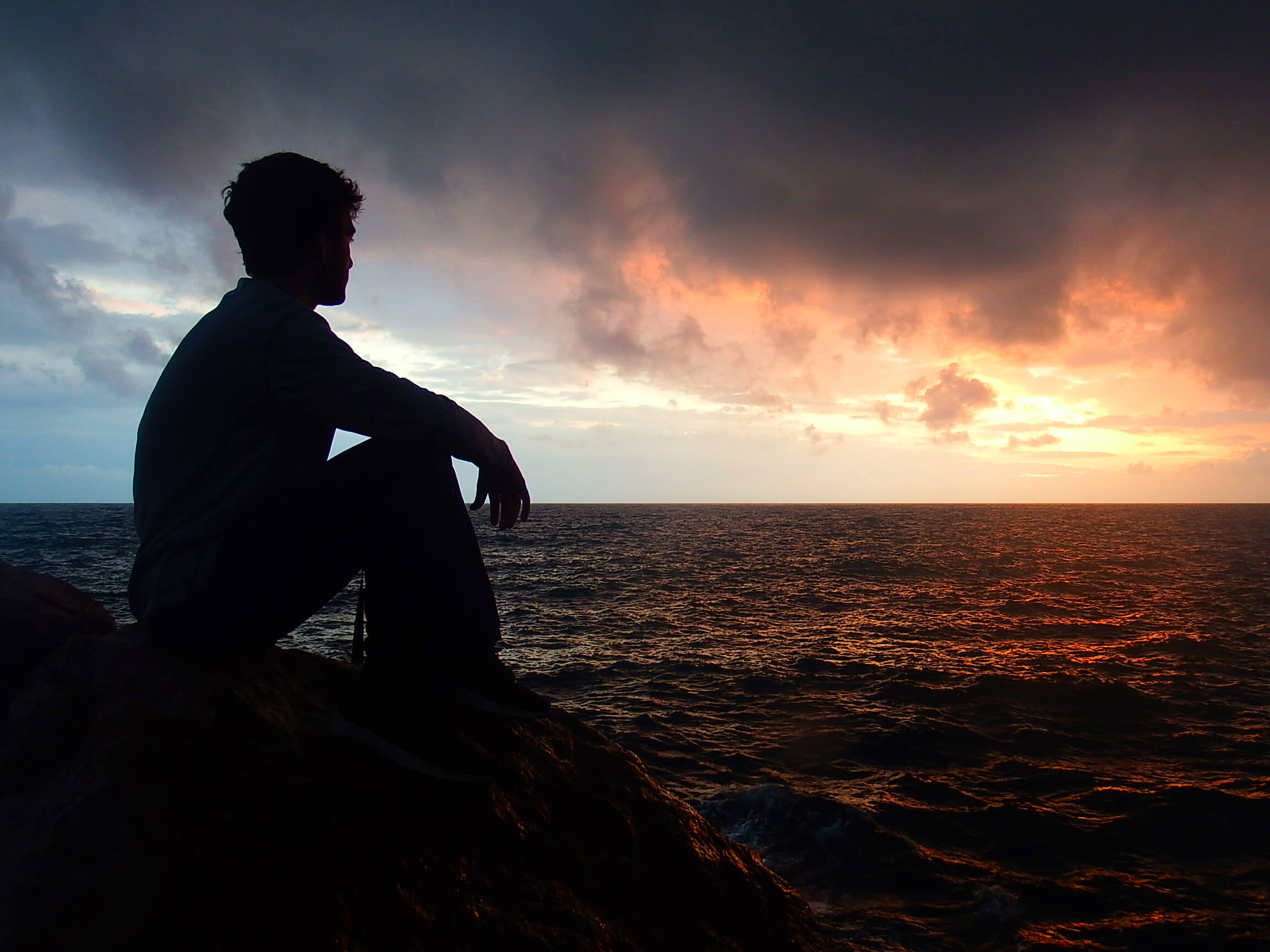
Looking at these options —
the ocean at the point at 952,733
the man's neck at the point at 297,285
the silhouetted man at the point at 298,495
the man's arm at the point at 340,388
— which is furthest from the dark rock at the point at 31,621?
the ocean at the point at 952,733

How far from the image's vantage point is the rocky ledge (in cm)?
209

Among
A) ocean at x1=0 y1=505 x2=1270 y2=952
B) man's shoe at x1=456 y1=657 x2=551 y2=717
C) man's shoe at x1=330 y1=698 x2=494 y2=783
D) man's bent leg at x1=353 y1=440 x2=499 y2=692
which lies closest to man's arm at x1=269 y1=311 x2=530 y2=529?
man's bent leg at x1=353 y1=440 x2=499 y2=692

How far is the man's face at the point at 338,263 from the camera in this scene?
2941mm

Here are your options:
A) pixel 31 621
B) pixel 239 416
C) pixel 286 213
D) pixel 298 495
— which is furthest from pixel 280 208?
pixel 31 621

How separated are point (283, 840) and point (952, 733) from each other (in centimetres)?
998

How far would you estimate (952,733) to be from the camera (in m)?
10.2

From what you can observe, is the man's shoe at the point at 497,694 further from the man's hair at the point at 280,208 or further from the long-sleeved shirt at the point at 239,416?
the man's hair at the point at 280,208

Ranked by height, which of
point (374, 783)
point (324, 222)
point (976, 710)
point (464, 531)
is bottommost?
point (976, 710)

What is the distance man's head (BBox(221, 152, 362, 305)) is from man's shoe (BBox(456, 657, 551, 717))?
1767 mm

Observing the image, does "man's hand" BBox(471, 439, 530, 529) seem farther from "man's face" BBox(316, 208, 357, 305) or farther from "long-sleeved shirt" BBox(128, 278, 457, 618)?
"man's face" BBox(316, 208, 357, 305)

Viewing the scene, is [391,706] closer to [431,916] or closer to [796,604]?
[431,916]

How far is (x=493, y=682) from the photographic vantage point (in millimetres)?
3131

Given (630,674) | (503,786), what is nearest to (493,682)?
(503,786)

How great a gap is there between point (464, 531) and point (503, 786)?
123cm
